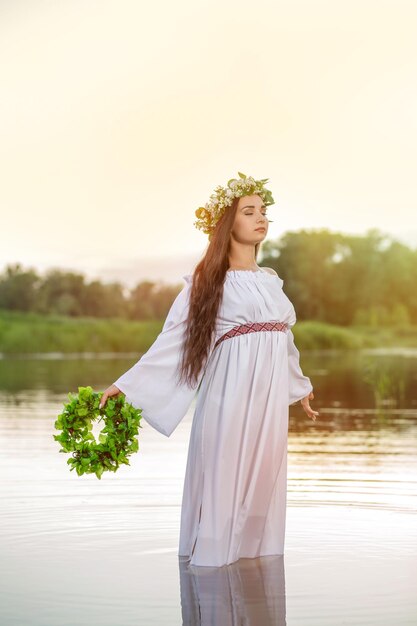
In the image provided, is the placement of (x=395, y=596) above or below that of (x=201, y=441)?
below

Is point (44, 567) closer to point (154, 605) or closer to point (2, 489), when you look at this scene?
point (154, 605)

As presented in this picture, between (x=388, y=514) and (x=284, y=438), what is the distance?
1280mm

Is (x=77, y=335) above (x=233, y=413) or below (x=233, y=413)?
above

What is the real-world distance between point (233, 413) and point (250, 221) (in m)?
0.98

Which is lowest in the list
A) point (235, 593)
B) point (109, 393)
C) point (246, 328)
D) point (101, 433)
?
point (235, 593)

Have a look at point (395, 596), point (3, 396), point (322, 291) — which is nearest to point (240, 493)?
point (395, 596)

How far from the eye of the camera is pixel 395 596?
6320 mm

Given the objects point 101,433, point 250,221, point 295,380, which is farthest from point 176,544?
point 250,221

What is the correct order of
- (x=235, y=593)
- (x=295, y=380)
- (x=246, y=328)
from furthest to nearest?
(x=295, y=380)
(x=246, y=328)
(x=235, y=593)

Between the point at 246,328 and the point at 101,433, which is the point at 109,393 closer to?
the point at 101,433

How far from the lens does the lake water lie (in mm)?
6098

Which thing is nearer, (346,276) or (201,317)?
(201,317)

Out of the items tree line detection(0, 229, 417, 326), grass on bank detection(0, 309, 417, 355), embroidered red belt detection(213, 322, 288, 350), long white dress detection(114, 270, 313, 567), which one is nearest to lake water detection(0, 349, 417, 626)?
long white dress detection(114, 270, 313, 567)

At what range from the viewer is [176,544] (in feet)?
25.4
